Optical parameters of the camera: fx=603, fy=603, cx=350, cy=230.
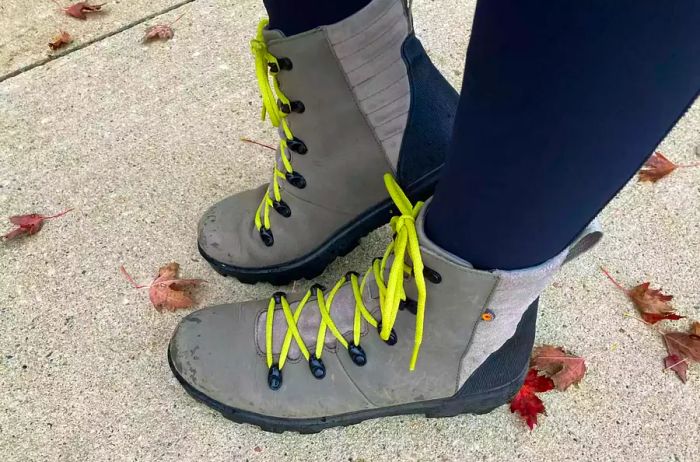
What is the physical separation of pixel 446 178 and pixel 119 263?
0.85 metres

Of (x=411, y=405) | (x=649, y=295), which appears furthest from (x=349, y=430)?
(x=649, y=295)

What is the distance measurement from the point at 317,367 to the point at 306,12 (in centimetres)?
58

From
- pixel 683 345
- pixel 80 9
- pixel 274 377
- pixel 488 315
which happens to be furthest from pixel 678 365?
pixel 80 9

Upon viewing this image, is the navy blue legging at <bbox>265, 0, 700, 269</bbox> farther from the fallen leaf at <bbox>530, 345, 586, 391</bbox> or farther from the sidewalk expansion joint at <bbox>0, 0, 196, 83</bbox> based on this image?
the sidewalk expansion joint at <bbox>0, 0, 196, 83</bbox>

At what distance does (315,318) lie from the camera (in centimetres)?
103

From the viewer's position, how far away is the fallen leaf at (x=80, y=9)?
184 cm

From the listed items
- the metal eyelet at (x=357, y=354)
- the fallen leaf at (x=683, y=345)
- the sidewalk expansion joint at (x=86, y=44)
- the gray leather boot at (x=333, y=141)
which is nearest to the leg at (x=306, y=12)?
the gray leather boot at (x=333, y=141)

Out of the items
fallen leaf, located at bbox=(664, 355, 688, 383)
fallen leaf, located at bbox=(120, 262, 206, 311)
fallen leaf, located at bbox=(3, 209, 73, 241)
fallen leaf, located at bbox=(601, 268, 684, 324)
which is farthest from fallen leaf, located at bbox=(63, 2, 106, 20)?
fallen leaf, located at bbox=(664, 355, 688, 383)

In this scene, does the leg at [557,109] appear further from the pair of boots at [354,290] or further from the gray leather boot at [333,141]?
the gray leather boot at [333,141]

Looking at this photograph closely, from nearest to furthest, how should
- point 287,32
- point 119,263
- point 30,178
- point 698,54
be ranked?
point 698,54
point 287,32
point 119,263
point 30,178

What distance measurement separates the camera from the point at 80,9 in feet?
6.06

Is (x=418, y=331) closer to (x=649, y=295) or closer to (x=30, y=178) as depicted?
(x=649, y=295)

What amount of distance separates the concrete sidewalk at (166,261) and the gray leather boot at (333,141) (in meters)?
0.11

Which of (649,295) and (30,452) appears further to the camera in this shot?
(649,295)
